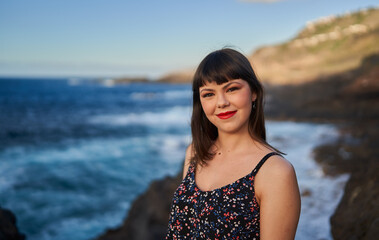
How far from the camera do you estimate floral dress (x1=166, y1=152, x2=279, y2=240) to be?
6.13 feet

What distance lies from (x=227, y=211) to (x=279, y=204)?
0.30 meters

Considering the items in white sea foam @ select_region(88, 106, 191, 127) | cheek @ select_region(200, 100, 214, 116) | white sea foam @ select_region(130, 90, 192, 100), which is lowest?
white sea foam @ select_region(130, 90, 192, 100)

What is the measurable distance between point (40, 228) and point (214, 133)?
20.4ft

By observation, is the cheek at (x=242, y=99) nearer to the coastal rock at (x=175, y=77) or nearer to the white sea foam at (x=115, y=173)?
the white sea foam at (x=115, y=173)

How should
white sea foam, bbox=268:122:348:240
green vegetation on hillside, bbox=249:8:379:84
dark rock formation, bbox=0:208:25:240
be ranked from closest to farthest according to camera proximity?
dark rock formation, bbox=0:208:25:240 → white sea foam, bbox=268:122:348:240 → green vegetation on hillside, bbox=249:8:379:84

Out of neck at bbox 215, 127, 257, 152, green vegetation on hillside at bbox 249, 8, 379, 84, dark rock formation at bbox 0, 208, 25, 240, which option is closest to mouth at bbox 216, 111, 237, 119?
neck at bbox 215, 127, 257, 152

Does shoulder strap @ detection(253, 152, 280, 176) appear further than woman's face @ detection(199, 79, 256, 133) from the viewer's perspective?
No

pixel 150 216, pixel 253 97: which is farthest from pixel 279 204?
pixel 150 216

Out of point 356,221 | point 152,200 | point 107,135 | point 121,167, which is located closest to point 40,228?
point 152,200

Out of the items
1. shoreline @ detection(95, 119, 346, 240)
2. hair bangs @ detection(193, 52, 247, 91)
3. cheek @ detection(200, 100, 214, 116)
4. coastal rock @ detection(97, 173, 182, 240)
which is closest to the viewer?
hair bangs @ detection(193, 52, 247, 91)

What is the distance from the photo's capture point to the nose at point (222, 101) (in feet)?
6.75

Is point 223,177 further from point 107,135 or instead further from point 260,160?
point 107,135

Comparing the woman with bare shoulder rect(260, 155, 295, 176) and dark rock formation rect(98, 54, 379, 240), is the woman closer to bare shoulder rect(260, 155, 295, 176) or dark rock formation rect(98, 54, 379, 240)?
bare shoulder rect(260, 155, 295, 176)

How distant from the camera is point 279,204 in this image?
5.72 feet
